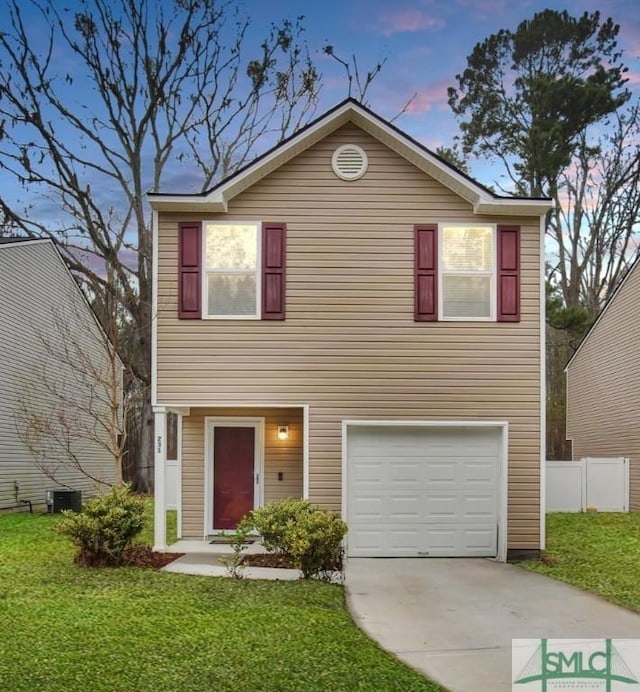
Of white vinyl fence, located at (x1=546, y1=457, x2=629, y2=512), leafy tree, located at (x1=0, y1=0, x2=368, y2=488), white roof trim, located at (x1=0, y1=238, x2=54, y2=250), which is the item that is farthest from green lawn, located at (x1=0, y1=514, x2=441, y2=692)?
leafy tree, located at (x1=0, y1=0, x2=368, y2=488)

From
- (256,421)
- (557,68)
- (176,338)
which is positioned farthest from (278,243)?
(557,68)

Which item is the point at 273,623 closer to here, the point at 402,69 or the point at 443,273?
the point at 443,273

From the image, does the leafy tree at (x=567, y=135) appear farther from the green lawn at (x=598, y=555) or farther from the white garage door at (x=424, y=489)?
the white garage door at (x=424, y=489)

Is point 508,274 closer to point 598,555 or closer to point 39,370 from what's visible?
point 598,555

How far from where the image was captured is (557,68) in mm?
27734

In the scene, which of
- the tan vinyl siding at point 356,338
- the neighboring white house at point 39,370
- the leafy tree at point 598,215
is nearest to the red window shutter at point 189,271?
the tan vinyl siding at point 356,338

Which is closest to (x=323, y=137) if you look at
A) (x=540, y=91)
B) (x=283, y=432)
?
(x=283, y=432)

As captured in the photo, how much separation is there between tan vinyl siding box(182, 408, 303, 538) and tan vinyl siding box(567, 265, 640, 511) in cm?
1025

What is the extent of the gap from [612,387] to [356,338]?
12593 mm

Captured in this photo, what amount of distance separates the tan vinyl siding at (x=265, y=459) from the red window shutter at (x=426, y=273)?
2713 mm

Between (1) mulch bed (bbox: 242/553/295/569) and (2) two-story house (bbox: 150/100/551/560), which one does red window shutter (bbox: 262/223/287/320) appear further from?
(1) mulch bed (bbox: 242/553/295/569)

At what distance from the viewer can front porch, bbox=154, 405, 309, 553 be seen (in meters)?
12.9

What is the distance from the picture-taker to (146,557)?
10773 millimetres

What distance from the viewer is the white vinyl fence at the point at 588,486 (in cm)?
1889
